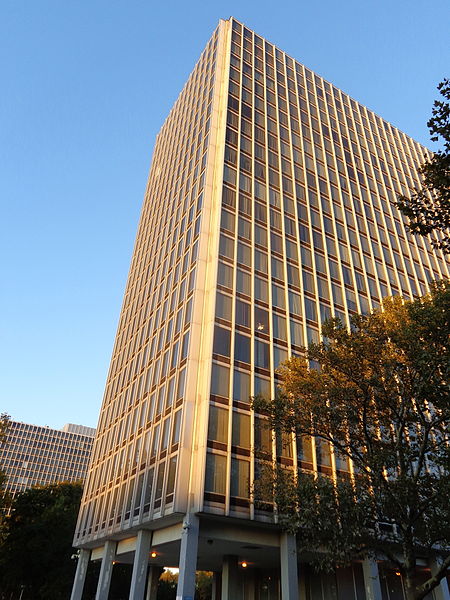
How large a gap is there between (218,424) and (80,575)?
24.4 m

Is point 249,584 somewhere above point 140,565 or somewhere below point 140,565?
above

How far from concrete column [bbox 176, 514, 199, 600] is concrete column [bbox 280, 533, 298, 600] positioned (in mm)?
5268

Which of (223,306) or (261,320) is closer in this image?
(223,306)

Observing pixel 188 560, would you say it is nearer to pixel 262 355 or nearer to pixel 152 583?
pixel 262 355

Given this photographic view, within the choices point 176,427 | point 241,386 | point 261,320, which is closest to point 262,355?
point 261,320

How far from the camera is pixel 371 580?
29609 mm

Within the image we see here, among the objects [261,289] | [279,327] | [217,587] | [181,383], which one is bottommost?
[217,587]

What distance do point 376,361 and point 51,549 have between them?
47089 millimetres

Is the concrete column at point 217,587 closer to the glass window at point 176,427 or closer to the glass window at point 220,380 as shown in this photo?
the glass window at point 176,427

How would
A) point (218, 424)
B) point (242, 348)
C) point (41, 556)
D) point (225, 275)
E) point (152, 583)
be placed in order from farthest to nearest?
1. point (41, 556)
2. point (152, 583)
3. point (225, 275)
4. point (242, 348)
5. point (218, 424)

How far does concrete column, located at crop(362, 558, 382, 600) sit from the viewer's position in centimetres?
2933

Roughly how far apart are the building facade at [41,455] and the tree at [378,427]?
581 feet

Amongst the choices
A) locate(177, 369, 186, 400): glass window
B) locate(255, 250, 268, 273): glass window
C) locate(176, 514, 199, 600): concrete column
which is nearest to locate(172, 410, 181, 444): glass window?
locate(177, 369, 186, 400): glass window

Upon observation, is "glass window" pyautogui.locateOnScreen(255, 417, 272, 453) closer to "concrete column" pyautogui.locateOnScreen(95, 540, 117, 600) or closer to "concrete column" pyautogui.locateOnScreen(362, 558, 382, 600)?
"concrete column" pyautogui.locateOnScreen(362, 558, 382, 600)
